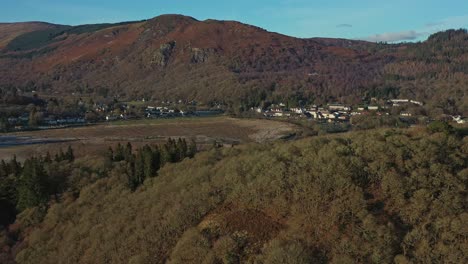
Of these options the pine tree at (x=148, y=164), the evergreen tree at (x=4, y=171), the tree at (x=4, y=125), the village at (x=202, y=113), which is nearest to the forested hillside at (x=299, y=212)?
the pine tree at (x=148, y=164)

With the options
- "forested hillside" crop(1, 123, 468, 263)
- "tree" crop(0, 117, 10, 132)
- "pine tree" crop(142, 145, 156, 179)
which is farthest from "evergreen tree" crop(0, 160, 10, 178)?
"tree" crop(0, 117, 10, 132)

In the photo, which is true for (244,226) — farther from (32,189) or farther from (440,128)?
(32,189)

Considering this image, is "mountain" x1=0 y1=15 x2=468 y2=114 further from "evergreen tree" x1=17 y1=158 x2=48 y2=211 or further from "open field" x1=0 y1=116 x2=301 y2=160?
"evergreen tree" x1=17 y1=158 x2=48 y2=211

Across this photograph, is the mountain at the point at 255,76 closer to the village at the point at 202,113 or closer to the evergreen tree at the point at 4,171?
the village at the point at 202,113

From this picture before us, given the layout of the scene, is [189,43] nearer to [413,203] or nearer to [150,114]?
[150,114]

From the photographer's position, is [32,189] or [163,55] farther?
[163,55]

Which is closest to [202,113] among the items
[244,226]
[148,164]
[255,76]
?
[255,76]

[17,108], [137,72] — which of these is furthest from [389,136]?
[137,72]

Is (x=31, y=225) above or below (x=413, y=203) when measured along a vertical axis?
below
